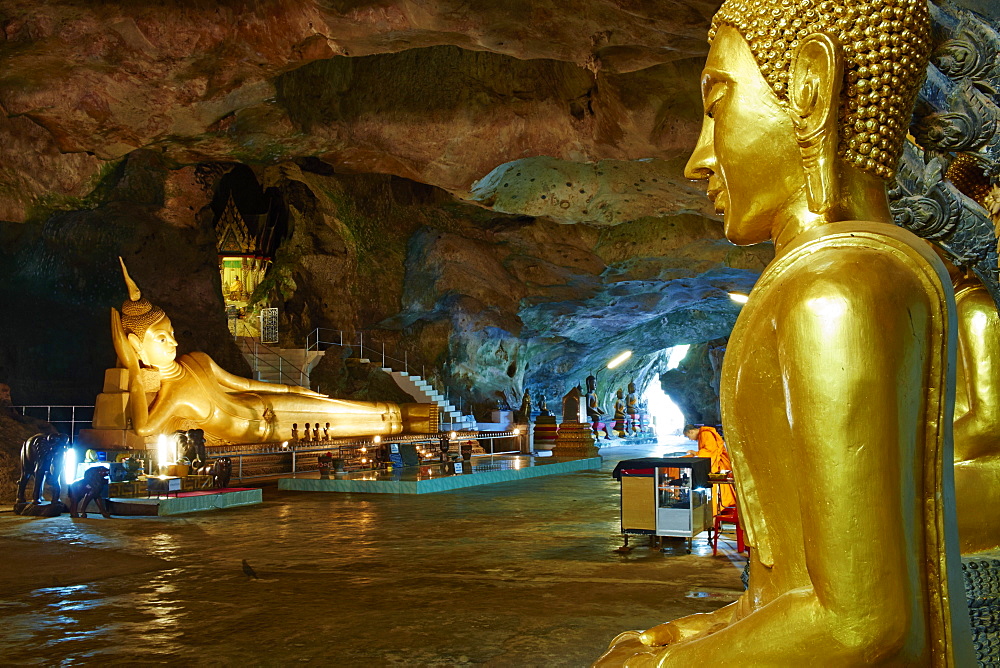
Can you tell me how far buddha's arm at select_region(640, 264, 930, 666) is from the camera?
1.06 metres

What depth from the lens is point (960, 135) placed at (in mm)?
1813

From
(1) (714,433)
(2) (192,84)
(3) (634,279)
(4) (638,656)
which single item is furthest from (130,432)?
(4) (638,656)

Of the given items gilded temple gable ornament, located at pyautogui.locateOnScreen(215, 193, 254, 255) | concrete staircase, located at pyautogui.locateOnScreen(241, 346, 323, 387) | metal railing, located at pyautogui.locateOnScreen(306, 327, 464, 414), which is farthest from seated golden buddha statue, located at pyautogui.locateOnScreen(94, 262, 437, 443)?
A: gilded temple gable ornament, located at pyautogui.locateOnScreen(215, 193, 254, 255)

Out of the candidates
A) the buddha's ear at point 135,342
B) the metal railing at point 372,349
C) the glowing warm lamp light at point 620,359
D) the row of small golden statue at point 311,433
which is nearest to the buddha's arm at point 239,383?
the row of small golden statue at point 311,433

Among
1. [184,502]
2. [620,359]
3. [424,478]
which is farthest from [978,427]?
[620,359]

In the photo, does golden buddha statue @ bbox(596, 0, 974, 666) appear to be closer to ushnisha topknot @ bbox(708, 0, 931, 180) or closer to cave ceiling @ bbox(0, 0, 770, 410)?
ushnisha topknot @ bbox(708, 0, 931, 180)

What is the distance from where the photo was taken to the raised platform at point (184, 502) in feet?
31.4

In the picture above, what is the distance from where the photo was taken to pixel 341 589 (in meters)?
5.58

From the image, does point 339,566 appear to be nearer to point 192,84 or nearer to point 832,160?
point 832,160

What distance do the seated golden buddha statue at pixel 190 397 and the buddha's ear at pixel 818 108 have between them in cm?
1302

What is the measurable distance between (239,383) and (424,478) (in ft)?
16.2

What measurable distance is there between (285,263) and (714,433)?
16.3m

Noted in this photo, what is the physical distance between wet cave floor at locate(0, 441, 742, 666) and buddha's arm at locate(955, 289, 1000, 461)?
276 centimetres

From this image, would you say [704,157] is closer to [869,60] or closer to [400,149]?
[869,60]
